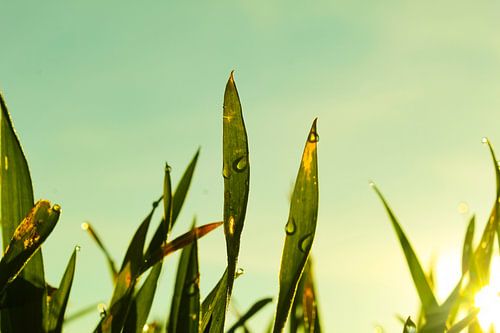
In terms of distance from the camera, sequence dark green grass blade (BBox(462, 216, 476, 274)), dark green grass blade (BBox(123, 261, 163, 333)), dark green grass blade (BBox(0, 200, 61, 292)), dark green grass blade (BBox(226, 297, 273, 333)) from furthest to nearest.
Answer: dark green grass blade (BBox(226, 297, 273, 333))
dark green grass blade (BBox(462, 216, 476, 274))
dark green grass blade (BBox(123, 261, 163, 333))
dark green grass blade (BBox(0, 200, 61, 292))

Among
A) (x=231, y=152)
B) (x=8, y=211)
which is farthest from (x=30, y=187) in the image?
(x=231, y=152)

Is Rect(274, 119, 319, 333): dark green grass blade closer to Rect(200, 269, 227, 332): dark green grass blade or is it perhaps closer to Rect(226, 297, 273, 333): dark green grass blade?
Rect(200, 269, 227, 332): dark green grass blade

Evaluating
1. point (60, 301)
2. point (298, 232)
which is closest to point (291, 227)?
point (298, 232)

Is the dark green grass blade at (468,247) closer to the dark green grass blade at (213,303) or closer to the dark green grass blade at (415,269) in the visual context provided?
the dark green grass blade at (415,269)

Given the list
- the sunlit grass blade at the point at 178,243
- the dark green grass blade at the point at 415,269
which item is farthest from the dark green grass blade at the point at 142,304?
the dark green grass blade at the point at 415,269

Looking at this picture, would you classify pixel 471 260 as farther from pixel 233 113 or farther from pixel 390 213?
pixel 233 113

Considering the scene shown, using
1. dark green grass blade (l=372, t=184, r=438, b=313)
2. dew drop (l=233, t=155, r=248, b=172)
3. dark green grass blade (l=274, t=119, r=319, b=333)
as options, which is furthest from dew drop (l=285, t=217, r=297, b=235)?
dark green grass blade (l=372, t=184, r=438, b=313)
